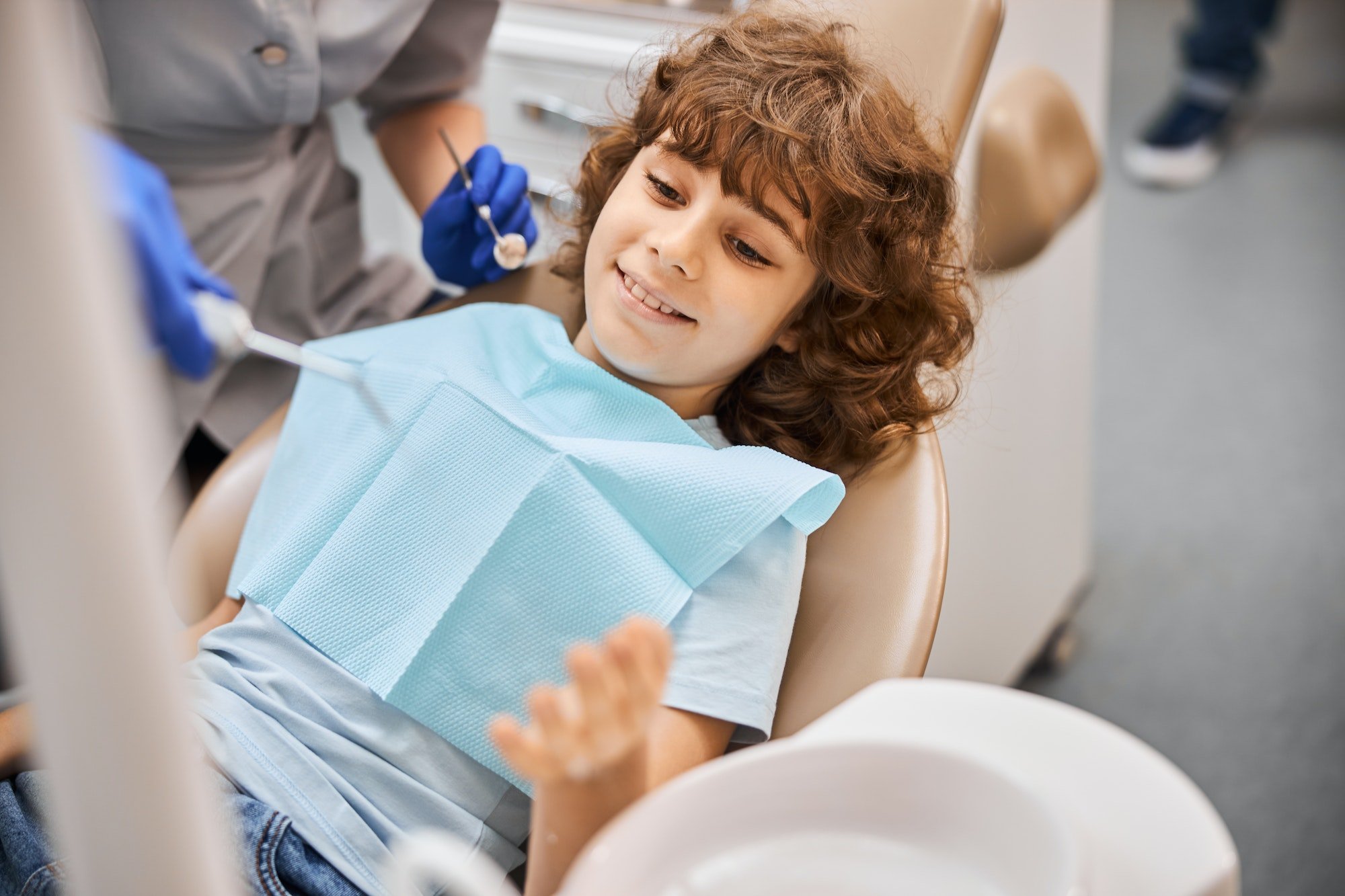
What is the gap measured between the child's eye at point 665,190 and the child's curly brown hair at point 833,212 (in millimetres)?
28

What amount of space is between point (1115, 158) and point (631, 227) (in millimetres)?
2471

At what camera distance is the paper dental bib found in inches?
31.4

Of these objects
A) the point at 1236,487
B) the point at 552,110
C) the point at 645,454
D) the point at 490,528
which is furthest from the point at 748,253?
the point at 1236,487

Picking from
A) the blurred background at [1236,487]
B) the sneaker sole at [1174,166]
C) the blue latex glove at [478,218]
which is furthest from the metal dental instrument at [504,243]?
the sneaker sole at [1174,166]

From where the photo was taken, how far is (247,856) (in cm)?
70

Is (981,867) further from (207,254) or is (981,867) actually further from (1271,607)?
(1271,607)

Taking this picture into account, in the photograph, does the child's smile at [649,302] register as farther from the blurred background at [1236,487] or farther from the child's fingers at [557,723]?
the blurred background at [1236,487]

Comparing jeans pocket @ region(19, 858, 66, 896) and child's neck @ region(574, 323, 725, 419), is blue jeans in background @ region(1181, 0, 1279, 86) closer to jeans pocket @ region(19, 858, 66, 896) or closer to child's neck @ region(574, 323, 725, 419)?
child's neck @ region(574, 323, 725, 419)

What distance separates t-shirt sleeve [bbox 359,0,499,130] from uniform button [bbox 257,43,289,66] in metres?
0.19

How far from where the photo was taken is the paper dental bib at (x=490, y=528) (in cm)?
80

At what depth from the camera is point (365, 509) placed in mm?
873

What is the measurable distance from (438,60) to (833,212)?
638 millimetres

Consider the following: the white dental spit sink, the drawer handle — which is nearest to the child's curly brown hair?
the white dental spit sink

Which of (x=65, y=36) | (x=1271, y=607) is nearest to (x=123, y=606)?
(x=65, y=36)
